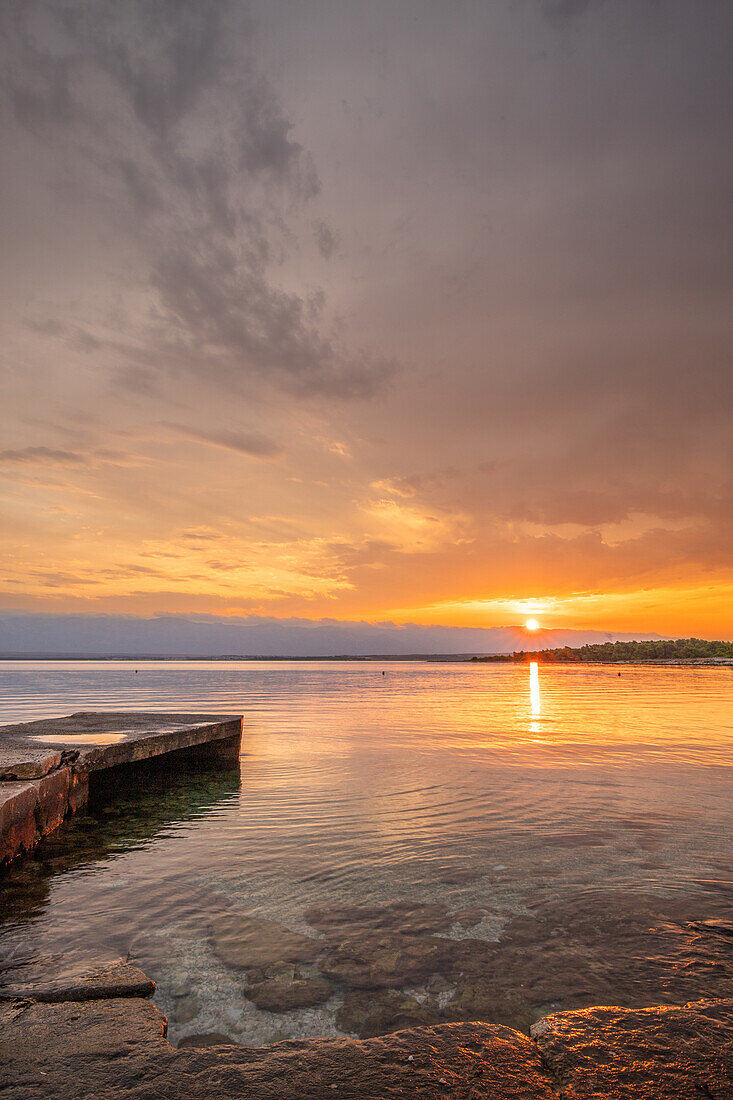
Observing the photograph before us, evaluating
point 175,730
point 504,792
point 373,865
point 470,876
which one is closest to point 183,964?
point 373,865

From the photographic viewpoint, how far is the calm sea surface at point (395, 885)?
15.0 ft

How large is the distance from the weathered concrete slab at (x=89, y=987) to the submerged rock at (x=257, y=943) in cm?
84

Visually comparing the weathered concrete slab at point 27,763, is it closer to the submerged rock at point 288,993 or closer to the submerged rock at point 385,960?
the submerged rock at point 288,993

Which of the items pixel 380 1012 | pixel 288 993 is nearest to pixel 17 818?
pixel 288 993

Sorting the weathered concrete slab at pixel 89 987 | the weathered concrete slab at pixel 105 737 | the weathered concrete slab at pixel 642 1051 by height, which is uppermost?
the weathered concrete slab at pixel 105 737

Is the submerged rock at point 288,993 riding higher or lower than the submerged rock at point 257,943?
higher

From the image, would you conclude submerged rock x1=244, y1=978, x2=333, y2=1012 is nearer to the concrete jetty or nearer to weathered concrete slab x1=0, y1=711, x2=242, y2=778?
the concrete jetty

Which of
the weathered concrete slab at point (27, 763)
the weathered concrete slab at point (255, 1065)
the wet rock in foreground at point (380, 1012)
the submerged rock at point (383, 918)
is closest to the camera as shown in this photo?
the weathered concrete slab at point (255, 1065)

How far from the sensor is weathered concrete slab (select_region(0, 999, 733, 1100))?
9.90 feet

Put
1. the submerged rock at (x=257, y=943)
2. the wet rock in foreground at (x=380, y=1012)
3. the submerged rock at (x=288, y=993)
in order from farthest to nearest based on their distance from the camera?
the submerged rock at (x=257, y=943)
the submerged rock at (x=288, y=993)
the wet rock in foreground at (x=380, y=1012)

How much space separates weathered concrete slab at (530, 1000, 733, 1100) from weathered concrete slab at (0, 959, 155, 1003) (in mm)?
2834

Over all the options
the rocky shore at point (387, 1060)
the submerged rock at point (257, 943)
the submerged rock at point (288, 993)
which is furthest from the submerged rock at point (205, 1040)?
the submerged rock at point (257, 943)

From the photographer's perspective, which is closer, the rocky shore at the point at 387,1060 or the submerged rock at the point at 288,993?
the rocky shore at the point at 387,1060

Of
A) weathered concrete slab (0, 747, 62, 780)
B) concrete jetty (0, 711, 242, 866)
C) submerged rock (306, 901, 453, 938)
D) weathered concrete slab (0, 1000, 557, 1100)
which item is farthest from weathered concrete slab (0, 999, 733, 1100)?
weathered concrete slab (0, 747, 62, 780)
